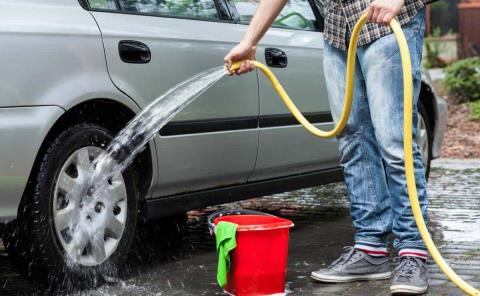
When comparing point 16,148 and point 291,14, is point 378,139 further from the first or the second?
point 291,14

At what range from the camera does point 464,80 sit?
14078 mm

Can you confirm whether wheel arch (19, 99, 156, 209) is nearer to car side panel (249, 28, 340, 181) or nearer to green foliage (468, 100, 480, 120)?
car side panel (249, 28, 340, 181)

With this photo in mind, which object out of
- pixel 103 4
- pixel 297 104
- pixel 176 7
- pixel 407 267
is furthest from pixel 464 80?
pixel 103 4

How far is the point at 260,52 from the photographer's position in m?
5.35

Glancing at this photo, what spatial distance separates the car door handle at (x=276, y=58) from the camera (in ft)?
17.7

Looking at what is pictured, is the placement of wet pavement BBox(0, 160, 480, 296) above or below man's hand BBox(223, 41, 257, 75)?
below

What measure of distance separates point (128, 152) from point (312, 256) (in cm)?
133

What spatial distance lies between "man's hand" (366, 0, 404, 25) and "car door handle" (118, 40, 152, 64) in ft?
3.79

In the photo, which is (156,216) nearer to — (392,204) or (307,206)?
(392,204)

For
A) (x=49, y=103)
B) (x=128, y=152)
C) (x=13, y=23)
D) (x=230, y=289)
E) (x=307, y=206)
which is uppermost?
(x=13, y=23)

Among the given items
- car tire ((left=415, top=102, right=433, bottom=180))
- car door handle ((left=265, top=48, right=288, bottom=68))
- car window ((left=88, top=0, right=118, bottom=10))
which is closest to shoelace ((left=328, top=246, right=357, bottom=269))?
car door handle ((left=265, top=48, right=288, bottom=68))

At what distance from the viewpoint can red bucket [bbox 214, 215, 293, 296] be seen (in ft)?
13.6

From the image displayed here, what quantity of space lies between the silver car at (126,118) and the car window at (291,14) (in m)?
0.02

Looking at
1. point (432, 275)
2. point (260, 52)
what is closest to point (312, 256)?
point (432, 275)
